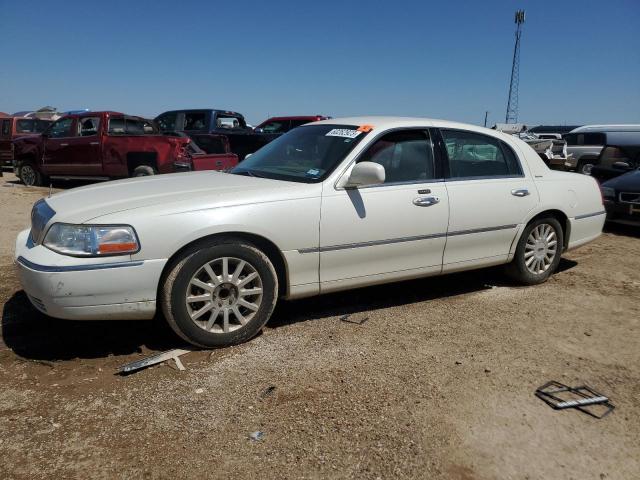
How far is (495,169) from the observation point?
15.3ft

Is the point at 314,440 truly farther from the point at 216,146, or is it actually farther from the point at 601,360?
the point at 216,146

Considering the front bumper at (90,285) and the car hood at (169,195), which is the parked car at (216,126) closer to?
the car hood at (169,195)

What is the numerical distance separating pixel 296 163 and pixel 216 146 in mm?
8158

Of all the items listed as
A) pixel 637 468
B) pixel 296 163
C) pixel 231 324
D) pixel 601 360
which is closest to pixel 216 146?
pixel 296 163

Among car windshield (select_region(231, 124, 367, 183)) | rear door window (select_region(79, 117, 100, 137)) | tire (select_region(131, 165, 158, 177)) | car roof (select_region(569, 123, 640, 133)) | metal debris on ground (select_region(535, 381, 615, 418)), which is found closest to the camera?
metal debris on ground (select_region(535, 381, 615, 418))

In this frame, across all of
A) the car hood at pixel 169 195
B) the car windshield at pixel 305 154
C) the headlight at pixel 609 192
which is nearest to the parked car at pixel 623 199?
the headlight at pixel 609 192

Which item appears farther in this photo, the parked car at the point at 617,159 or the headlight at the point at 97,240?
the parked car at the point at 617,159

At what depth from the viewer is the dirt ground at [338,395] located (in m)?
2.38

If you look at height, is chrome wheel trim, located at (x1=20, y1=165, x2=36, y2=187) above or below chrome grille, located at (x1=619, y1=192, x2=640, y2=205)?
below

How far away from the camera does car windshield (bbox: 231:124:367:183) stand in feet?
12.9

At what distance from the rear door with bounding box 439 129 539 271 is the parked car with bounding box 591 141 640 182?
5.72m

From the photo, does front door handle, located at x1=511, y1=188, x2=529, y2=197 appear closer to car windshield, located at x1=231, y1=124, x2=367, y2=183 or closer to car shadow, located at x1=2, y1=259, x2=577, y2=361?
car shadow, located at x1=2, y1=259, x2=577, y2=361

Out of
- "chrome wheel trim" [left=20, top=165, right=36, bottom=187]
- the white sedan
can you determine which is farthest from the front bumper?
"chrome wheel trim" [left=20, top=165, right=36, bottom=187]

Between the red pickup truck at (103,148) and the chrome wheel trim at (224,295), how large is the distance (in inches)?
285
